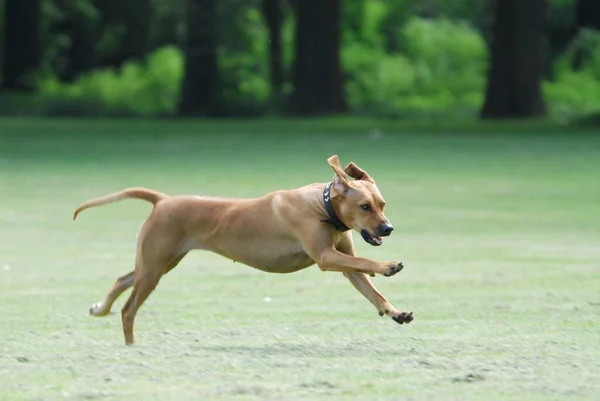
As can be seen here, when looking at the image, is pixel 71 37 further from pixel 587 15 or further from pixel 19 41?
pixel 587 15

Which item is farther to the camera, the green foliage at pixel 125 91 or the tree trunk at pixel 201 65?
the green foliage at pixel 125 91

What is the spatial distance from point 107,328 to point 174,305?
1095 millimetres

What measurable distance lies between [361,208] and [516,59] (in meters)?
27.5

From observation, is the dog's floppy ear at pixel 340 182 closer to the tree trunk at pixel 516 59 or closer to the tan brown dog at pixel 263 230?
the tan brown dog at pixel 263 230

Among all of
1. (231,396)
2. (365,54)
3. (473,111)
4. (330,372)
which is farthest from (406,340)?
(365,54)

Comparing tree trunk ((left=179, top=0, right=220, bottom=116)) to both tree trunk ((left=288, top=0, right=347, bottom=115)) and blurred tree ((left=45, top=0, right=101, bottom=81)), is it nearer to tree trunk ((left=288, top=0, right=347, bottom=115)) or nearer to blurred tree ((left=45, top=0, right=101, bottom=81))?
tree trunk ((left=288, top=0, right=347, bottom=115))

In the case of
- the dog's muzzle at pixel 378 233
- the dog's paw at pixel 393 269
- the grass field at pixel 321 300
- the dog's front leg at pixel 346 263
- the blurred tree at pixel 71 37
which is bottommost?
the blurred tree at pixel 71 37

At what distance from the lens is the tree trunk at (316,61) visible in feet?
127

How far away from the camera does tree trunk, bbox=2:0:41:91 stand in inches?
1802

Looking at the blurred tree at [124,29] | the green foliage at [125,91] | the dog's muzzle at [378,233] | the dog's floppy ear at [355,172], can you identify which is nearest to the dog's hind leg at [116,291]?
the dog's floppy ear at [355,172]

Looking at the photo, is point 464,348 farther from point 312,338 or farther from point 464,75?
point 464,75

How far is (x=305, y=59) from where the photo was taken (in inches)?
1524

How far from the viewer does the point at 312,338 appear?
30.6ft

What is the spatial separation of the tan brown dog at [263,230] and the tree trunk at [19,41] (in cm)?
3695
